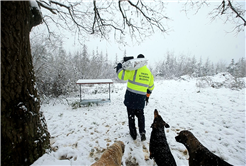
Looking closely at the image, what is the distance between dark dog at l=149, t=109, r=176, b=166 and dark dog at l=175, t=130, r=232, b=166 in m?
0.33

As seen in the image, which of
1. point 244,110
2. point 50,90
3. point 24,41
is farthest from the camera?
point 50,90

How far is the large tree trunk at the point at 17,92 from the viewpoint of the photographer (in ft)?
4.52

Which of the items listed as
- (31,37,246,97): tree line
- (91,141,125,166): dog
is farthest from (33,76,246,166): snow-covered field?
(31,37,246,97): tree line

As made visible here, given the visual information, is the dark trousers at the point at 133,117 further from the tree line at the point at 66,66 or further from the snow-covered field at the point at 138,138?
the tree line at the point at 66,66

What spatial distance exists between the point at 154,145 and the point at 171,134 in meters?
1.31

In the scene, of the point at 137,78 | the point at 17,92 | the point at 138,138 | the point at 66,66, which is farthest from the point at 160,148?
the point at 66,66

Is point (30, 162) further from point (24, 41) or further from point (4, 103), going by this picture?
point (24, 41)

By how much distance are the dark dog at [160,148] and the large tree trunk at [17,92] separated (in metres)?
1.95

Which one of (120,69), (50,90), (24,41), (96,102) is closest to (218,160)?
(120,69)

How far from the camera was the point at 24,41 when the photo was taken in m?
1.62

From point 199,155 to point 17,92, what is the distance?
2.85 m

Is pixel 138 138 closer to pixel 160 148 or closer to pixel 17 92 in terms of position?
pixel 160 148

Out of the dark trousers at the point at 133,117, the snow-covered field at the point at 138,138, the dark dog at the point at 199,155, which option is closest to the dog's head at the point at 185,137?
the dark dog at the point at 199,155

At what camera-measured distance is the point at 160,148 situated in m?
1.91
